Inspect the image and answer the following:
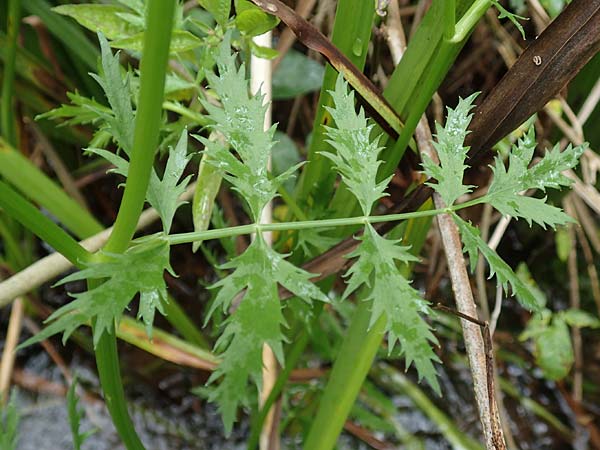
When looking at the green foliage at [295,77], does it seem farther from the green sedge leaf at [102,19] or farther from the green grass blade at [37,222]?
the green grass blade at [37,222]

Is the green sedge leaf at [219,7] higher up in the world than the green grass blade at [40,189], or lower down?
higher up

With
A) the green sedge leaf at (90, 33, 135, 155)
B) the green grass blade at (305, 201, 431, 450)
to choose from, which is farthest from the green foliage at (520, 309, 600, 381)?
the green sedge leaf at (90, 33, 135, 155)

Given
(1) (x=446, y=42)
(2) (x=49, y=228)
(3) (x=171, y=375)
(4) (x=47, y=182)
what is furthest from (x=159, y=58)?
(3) (x=171, y=375)

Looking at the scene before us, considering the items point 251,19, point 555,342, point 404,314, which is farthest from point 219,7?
point 555,342

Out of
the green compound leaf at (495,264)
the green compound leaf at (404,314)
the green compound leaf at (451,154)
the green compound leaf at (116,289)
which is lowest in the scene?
the green compound leaf at (116,289)

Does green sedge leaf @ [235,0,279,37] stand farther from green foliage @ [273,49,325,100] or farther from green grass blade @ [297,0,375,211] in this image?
green foliage @ [273,49,325,100]

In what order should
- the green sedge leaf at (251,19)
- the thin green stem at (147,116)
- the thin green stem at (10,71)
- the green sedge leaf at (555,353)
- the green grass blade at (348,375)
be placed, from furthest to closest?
1. the green sedge leaf at (555,353)
2. the thin green stem at (10,71)
3. the green grass blade at (348,375)
4. the green sedge leaf at (251,19)
5. the thin green stem at (147,116)

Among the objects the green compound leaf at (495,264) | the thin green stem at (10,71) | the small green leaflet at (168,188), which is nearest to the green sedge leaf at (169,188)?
the small green leaflet at (168,188)
